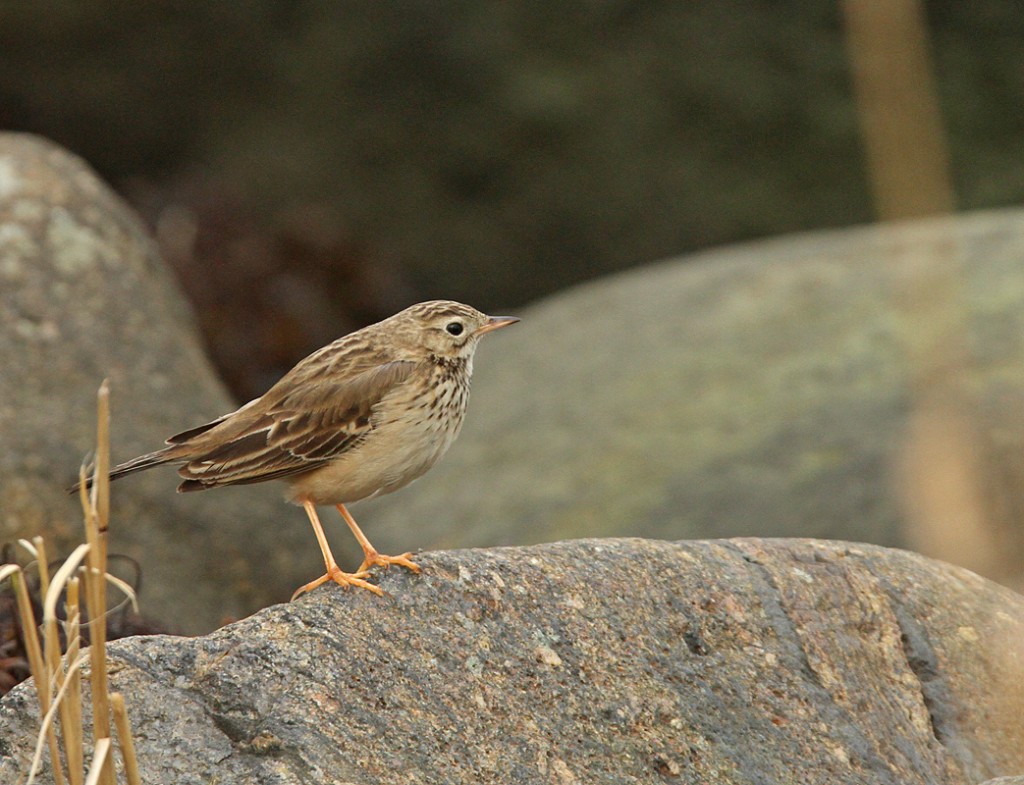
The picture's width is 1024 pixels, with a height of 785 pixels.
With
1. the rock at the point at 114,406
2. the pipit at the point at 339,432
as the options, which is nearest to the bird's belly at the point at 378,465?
the pipit at the point at 339,432

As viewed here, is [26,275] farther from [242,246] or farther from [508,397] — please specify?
[242,246]

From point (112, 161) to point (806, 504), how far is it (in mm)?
7711

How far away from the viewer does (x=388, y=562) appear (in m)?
4.92

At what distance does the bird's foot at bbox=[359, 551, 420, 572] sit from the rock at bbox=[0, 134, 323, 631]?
2.43 m

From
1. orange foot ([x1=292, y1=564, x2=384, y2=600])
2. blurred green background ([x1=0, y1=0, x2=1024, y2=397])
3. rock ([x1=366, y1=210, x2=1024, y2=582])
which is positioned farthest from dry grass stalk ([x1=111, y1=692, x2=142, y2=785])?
blurred green background ([x1=0, y1=0, x2=1024, y2=397])

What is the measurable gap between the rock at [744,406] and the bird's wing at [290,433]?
317 centimetres

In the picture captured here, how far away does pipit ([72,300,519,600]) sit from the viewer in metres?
5.59

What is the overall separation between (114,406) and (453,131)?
604 centimetres

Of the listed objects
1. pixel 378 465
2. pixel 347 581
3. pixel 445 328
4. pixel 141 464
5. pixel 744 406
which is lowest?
pixel 347 581

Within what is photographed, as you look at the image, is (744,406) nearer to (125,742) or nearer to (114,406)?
(114,406)

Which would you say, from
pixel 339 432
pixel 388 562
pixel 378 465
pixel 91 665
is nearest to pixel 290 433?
pixel 339 432

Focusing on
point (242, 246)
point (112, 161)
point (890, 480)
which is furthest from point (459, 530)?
point (112, 161)

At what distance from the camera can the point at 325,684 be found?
4.29 meters

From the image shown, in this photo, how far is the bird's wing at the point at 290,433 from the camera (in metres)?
5.60
